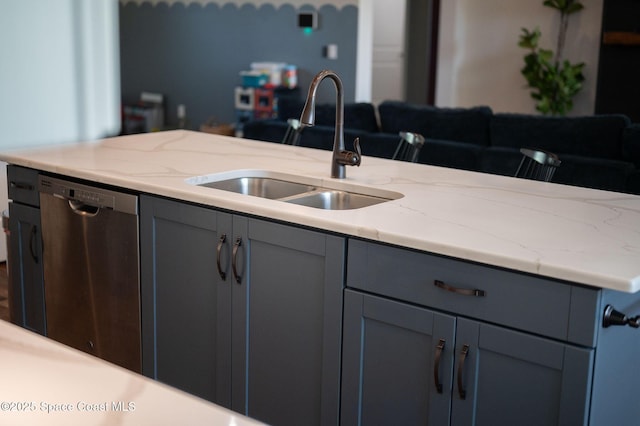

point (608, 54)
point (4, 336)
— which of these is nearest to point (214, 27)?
point (608, 54)

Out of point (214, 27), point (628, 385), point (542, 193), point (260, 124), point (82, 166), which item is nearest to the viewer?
point (628, 385)

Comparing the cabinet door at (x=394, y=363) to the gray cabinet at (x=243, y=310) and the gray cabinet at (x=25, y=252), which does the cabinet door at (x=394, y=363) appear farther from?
the gray cabinet at (x=25, y=252)

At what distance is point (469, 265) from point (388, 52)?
827 cm

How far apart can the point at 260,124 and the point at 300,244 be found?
11.8 feet

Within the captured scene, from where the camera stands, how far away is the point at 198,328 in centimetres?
309

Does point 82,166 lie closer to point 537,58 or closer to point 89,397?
point 89,397

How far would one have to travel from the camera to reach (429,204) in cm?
281

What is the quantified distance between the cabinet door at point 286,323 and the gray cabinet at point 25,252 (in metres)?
1.13

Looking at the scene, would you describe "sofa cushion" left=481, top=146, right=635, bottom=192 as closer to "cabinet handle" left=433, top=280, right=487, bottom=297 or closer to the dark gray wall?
"cabinet handle" left=433, top=280, right=487, bottom=297

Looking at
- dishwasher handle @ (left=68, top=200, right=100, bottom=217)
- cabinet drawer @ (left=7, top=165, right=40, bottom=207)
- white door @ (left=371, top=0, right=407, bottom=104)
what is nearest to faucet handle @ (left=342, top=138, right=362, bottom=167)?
dishwasher handle @ (left=68, top=200, right=100, bottom=217)

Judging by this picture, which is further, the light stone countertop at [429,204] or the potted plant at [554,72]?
the potted plant at [554,72]

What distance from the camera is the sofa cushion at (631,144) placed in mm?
4668

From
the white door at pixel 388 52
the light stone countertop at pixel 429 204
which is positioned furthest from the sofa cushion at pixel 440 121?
the white door at pixel 388 52

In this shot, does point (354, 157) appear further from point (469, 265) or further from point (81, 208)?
point (81, 208)
